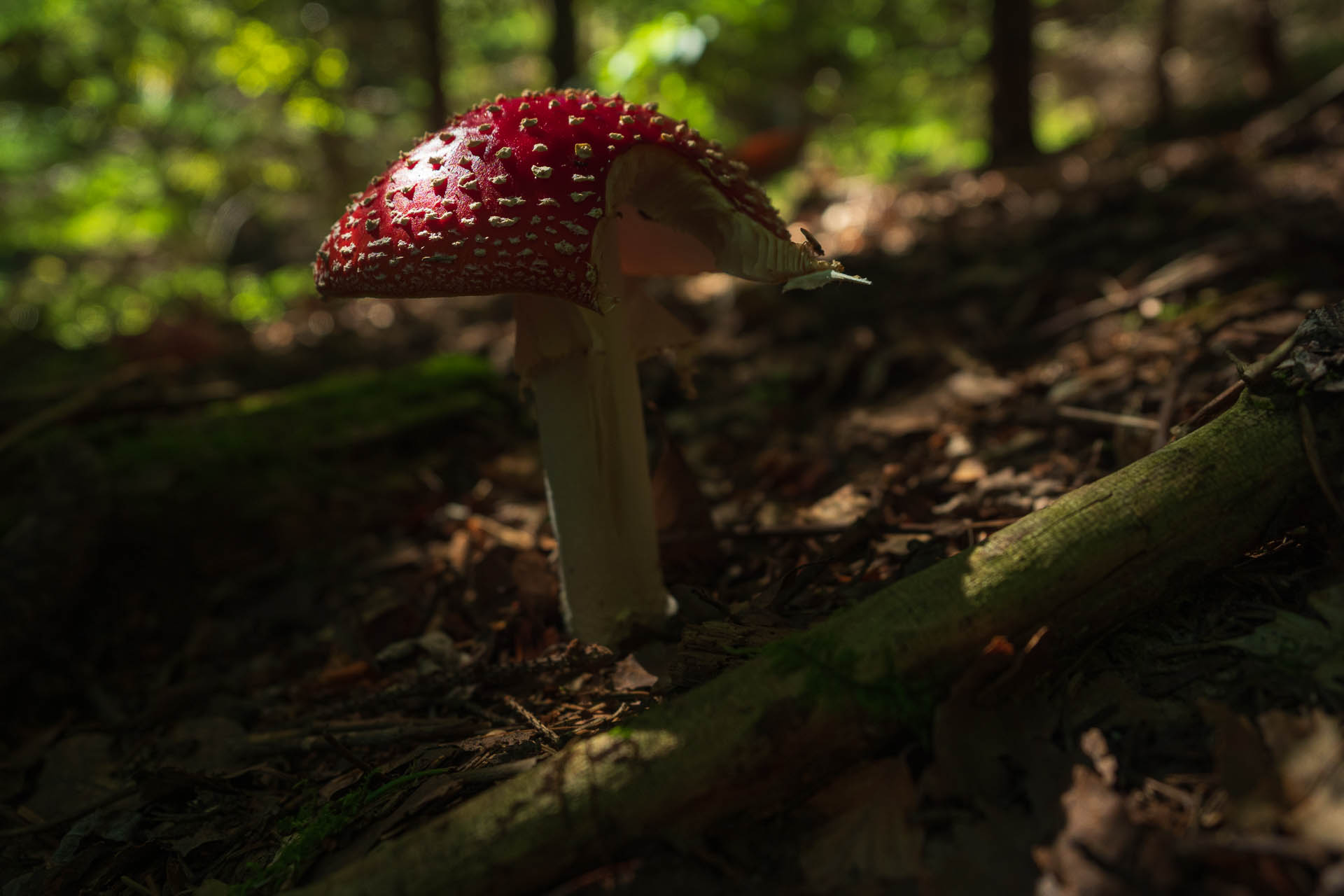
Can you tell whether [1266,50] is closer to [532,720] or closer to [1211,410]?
[1211,410]

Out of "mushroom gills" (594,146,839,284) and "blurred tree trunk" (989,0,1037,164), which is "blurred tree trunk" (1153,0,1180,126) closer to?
"blurred tree trunk" (989,0,1037,164)

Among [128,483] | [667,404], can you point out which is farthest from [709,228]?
[128,483]

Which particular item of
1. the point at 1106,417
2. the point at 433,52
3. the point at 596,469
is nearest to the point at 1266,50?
the point at 1106,417

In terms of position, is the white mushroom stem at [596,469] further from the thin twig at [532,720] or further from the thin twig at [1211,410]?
the thin twig at [1211,410]

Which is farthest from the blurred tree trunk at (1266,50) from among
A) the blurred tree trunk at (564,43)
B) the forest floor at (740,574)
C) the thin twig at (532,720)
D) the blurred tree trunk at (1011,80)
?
the thin twig at (532,720)

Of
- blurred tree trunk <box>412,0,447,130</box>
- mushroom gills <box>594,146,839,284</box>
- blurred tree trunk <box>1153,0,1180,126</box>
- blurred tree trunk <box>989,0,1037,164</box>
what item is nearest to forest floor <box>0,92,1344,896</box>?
mushroom gills <box>594,146,839,284</box>
